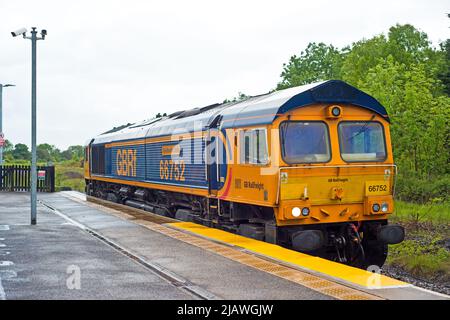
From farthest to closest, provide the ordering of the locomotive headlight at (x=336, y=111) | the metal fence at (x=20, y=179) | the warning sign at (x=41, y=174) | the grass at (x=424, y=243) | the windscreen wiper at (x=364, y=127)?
the metal fence at (x=20, y=179) → the warning sign at (x=41, y=174) → the grass at (x=424, y=243) → the windscreen wiper at (x=364, y=127) → the locomotive headlight at (x=336, y=111)

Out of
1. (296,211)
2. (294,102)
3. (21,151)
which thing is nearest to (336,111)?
(294,102)

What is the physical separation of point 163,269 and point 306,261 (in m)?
2.37

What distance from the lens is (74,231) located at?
48.4ft

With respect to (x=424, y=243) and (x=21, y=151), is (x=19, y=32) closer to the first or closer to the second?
(x=424, y=243)

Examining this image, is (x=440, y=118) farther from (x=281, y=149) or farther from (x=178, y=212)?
(x=281, y=149)

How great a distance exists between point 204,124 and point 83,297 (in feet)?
25.2

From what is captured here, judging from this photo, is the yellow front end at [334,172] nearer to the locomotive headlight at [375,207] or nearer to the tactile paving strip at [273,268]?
the locomotive headlight at [375,207]

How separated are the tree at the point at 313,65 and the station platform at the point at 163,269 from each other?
51.0 m

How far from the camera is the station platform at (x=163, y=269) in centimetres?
791

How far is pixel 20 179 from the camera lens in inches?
1368

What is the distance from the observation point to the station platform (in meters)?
7.91

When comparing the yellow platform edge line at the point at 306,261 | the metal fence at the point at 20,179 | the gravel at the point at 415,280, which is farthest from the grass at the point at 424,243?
the metal fence at the point at 20,179

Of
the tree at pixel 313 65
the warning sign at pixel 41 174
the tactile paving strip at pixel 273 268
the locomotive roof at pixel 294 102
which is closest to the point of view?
the tactile paving strip at pixel 273 268
